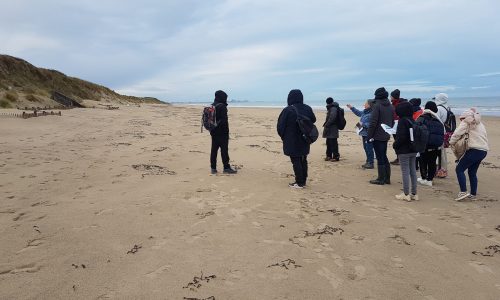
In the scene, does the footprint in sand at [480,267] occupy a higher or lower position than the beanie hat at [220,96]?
lower

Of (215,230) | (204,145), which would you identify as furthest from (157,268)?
(204,145)

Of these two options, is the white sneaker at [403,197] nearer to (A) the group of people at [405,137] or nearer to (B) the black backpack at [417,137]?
(A) the group of people at [405,137]

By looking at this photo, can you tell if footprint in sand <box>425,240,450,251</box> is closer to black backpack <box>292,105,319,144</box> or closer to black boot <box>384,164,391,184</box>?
black backpack <box>292,105,319,144</box>

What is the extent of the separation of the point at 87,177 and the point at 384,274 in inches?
229

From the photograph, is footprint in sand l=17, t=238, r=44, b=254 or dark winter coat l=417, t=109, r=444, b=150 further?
dark winter coat l=417, t=109, r=444, b=150

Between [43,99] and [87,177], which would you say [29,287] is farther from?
[43,99]

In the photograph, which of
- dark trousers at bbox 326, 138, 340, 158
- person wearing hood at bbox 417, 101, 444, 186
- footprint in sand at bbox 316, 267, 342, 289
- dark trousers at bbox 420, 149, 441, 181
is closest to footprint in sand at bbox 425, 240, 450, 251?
footprint in sand at bbox 316, 267, 342, 289

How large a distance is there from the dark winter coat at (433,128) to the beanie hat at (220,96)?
168 inches

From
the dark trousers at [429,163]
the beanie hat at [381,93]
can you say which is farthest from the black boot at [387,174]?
the beanie hat at [381,93]

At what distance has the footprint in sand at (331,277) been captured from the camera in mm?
3471

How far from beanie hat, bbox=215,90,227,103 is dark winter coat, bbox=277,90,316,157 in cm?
168

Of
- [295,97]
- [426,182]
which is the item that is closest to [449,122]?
[426,182]

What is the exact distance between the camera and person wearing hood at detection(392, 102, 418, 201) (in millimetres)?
6301

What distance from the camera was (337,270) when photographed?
374 cm
